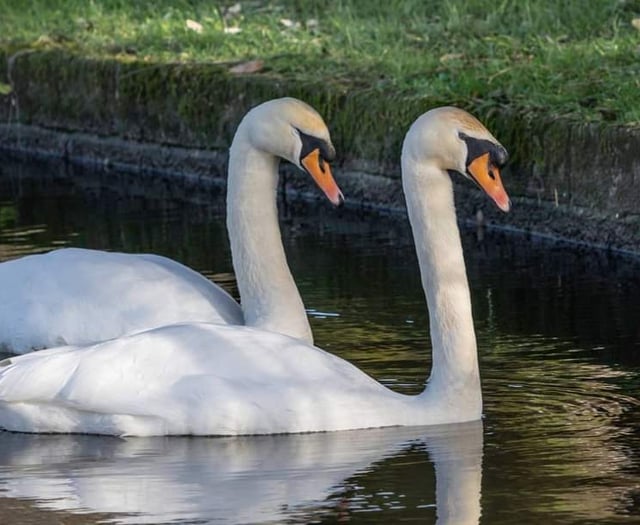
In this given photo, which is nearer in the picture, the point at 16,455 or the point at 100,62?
the point at 16,455

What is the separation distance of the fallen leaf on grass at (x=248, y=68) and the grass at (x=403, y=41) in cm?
4

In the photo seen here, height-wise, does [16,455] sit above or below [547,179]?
below

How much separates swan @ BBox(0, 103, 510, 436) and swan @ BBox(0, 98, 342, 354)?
91 centimetres

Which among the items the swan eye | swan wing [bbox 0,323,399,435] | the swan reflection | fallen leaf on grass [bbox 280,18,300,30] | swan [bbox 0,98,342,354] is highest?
fallen leaf on grass [bbox 280,18,300,30]

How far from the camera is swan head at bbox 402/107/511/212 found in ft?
22.3

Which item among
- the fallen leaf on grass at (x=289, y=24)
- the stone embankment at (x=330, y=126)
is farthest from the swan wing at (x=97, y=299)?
the fallen leaf on grass at (x=289, y=24)

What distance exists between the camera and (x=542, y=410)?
687 cm

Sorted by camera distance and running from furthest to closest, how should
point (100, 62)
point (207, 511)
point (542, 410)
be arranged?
point (100, 62) < point (542, 410) < point (207, 511)

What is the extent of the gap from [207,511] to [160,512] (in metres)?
0.13

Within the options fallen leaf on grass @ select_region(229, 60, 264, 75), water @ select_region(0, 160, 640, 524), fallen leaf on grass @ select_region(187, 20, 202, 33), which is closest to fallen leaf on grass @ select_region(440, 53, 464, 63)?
fallen leaf on grass @ select_region(229, 60, 264, 75)

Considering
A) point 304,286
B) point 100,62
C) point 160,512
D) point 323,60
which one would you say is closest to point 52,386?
point 160,512

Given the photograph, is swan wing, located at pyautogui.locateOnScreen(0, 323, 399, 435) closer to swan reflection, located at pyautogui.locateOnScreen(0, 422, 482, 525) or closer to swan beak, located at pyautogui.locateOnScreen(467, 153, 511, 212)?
swan reflection, located at pyautogui.locateOnScreen(0, 422, 482, 525)

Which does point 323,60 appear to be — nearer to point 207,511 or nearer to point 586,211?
point 586,211

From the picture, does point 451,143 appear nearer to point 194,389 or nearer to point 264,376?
point 264,376
